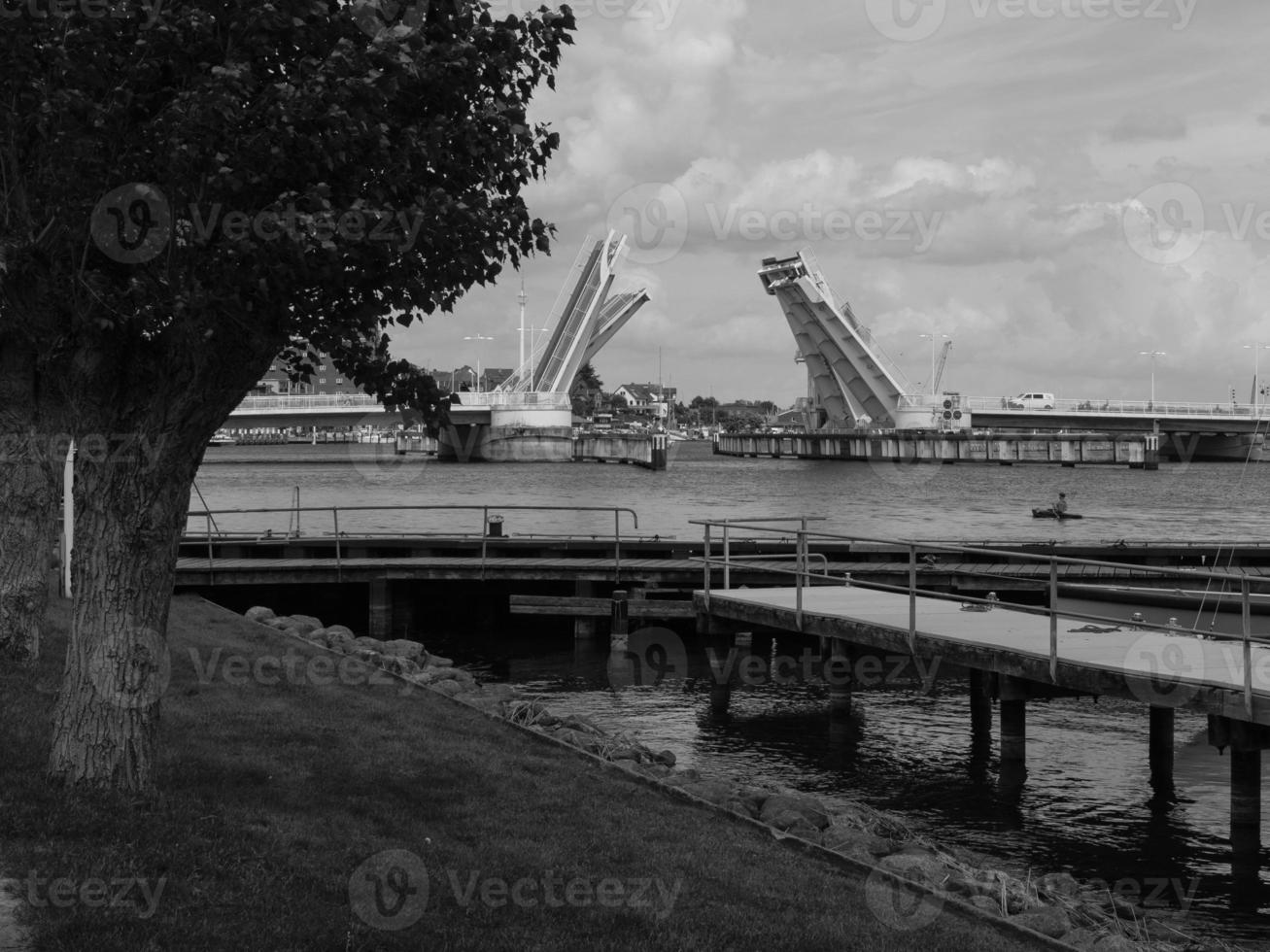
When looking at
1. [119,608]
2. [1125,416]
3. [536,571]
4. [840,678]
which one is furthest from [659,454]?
[119,608]

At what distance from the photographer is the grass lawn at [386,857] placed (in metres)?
5.80

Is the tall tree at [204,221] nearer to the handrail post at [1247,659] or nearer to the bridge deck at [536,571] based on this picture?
the handrail post at [1247,659]

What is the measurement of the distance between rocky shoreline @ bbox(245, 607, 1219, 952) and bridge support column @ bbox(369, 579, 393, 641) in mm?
9428

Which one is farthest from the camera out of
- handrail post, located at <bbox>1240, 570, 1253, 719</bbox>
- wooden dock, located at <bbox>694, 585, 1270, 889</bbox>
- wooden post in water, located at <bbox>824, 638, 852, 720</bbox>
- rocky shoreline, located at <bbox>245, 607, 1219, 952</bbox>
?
wooden post in water, located at <bbox>824, 638, 852, 720</bbox>

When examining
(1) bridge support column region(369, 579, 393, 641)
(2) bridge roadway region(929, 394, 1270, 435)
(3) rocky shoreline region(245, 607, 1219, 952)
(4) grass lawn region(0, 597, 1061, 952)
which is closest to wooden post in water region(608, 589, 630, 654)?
(1) bridge support column region(369, 579, 393, 641)

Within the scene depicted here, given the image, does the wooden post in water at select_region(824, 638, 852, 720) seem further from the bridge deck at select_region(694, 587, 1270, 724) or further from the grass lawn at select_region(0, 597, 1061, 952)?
the grass lawn at select_region(0, 597, 1061, 952)

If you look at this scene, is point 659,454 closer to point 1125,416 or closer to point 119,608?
point 1125,416

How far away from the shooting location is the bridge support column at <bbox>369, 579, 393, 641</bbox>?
74.7ft

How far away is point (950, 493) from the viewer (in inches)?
3260

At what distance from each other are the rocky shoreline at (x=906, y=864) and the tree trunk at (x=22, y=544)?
12.6 ft

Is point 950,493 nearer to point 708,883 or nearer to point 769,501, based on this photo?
point 769,501

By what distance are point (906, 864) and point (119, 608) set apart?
5355mm

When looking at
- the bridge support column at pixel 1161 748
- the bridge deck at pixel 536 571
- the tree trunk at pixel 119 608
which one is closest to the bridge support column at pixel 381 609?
the bridge deck at pixel 536 571

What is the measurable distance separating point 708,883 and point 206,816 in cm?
266
